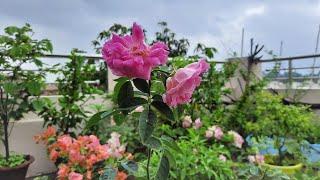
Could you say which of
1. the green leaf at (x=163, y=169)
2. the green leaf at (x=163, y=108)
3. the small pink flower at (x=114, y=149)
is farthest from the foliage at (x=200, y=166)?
the green leaf at (x=163, y=108)

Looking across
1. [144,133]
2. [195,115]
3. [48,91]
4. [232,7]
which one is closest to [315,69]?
[232,7]

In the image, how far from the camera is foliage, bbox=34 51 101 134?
3057mm

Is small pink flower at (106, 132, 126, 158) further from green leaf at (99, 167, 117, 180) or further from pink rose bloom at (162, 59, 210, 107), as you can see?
pink rose bloom at (162, 59, 210, 107)

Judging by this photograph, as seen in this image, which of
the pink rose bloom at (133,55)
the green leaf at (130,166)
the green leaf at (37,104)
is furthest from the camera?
the green leaf at (37,104)

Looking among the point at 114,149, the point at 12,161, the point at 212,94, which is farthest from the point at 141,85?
the point at 212,94

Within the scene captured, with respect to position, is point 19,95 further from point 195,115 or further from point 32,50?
point 195,115

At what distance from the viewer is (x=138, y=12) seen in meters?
2.85

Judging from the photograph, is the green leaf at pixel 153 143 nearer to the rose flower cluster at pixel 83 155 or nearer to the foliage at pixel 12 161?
the rose flower cluster at pixel 83 155

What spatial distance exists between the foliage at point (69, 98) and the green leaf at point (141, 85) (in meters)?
2.33

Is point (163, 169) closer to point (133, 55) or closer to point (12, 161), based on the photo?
point (133, 55)

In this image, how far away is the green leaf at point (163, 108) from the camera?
0.79m

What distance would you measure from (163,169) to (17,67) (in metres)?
2.24

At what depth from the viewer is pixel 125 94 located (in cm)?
79

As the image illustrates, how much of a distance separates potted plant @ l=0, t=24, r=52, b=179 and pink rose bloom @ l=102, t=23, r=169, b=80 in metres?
2.04
